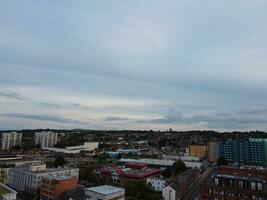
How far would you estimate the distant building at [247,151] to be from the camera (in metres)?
70.8

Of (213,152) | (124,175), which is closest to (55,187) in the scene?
(124,175)

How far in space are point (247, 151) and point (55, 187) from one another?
60.7m

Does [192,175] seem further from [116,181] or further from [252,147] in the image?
[252,147]

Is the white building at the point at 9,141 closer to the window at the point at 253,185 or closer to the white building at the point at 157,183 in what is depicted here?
the white building at the point at 157,183

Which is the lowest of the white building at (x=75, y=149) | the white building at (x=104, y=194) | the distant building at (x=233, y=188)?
the white building at (x=75, y=149)

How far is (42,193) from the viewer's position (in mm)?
35844

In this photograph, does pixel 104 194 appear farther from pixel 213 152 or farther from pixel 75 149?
pixel 75 149

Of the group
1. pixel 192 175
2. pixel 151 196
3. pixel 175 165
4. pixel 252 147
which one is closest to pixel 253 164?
pixel 252 147

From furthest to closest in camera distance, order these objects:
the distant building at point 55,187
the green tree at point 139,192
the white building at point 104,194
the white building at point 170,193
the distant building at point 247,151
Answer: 1. the distant building at point 247,151
2. the white building at point 170,193
3. the green tree at point 139,192
4. the distant building at point 55,187
5. the white building at point 104,194

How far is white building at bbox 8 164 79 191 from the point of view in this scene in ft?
129

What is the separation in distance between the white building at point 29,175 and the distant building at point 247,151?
170 feet

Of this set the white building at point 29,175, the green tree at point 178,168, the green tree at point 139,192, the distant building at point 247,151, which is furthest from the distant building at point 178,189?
the distant building at point 247,151

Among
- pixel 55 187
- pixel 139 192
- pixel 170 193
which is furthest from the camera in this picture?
pixel 139 192

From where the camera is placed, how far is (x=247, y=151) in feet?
240
